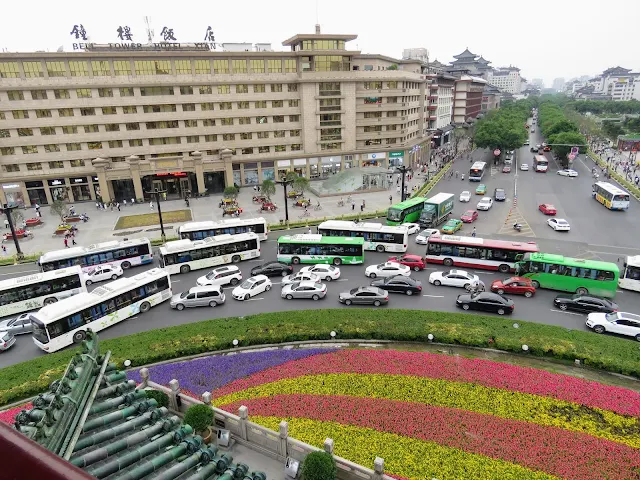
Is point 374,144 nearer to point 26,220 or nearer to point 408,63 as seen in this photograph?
point 408,63

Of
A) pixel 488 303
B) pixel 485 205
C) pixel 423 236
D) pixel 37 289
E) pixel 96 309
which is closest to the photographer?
pixel 96 309

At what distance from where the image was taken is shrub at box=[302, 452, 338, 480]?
10.1 metres

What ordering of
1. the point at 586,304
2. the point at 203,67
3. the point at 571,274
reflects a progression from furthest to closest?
the point at 203,67 → the point at 571,274 → the point at 586,304

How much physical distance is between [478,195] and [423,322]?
4082 cm

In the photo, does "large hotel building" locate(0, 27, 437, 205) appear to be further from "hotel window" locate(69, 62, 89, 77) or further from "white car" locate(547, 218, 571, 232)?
"white car" locate(547, 218, 571, 232)

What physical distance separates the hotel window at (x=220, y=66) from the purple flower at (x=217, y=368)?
5042 cm

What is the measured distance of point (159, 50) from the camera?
194 feet

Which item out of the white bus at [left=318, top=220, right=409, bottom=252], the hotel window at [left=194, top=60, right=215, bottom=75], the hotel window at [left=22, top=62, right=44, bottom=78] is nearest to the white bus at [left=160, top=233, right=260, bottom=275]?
the white bus at [left=318, top=220, right=409, bottom=252]

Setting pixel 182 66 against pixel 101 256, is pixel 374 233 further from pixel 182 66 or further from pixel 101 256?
pixel 182 66

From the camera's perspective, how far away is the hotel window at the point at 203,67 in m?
59.8

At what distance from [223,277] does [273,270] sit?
3.87 meters

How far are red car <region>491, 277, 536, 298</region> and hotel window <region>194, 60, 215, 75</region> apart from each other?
166ft

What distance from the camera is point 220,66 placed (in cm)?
6097

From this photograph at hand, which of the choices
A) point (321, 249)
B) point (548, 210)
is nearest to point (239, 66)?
point (321, 249)
